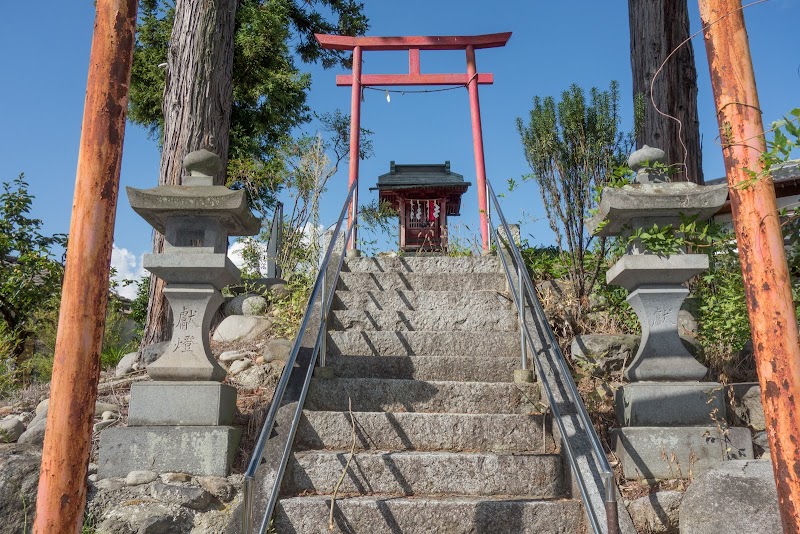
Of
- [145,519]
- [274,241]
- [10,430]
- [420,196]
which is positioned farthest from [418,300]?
[420,196]

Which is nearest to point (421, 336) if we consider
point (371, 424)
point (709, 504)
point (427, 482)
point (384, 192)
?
point (371, 424)

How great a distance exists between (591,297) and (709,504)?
2.93 m

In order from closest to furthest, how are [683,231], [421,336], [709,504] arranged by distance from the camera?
[709,504], [683,231], [421,336]

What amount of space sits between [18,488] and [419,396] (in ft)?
7.61

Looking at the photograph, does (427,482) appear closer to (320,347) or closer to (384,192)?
(320,347)

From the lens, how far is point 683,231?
12.6ft

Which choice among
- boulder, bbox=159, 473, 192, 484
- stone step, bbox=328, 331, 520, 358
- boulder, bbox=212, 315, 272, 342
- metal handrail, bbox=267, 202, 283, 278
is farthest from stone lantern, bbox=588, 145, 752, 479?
metal handrail, bbox=267, 202, 283, 278

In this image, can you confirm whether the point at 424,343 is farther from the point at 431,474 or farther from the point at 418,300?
the point at 431,474

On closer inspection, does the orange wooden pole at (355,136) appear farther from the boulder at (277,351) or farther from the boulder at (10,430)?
the boulder at (10,430)

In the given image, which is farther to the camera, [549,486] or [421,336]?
[421,336]

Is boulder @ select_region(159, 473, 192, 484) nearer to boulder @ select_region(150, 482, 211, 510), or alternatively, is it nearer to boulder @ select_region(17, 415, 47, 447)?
boulder @ select_region(150, 482, 211, 510)

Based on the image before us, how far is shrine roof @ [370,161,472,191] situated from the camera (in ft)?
53.7

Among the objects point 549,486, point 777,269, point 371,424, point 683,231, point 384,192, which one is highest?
point 384,192

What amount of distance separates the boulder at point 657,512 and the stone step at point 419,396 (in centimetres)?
104
